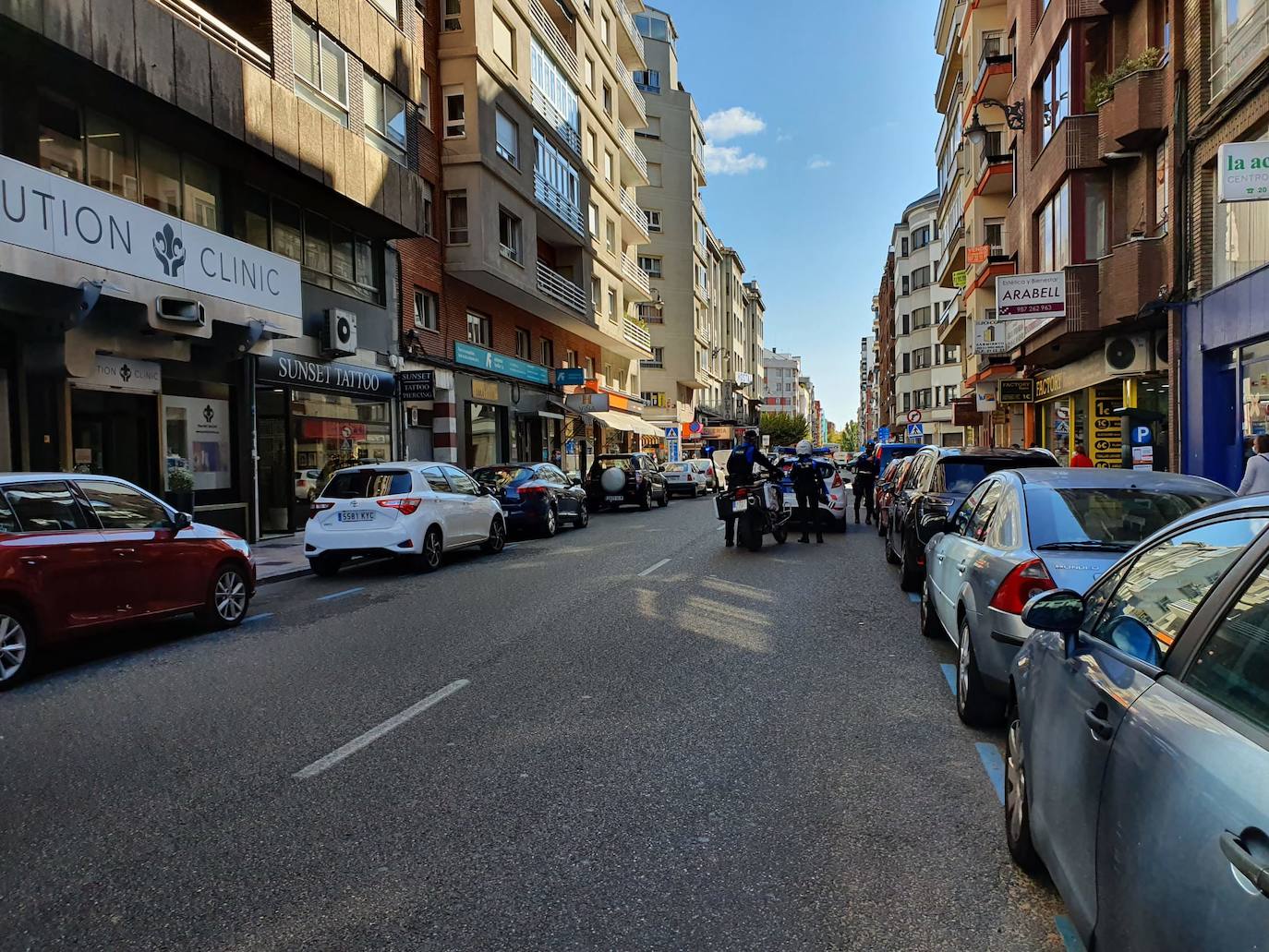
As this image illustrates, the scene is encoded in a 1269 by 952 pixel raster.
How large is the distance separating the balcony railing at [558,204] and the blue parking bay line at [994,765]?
26330 millimetres

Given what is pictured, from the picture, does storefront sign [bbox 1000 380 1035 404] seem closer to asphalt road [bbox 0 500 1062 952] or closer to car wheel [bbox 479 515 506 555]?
car wheel [bbox 479 515 506 555]

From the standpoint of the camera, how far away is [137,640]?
8.41 metres

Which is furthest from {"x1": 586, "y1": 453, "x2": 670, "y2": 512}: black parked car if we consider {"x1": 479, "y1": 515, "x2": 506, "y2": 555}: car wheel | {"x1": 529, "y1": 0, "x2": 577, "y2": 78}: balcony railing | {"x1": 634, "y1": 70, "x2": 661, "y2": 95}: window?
{"x1": 634, "y1": 70, "x2": 661, "y2": 95}: window

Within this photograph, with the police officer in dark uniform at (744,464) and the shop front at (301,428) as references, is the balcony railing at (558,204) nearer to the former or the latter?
the shop front at (301,428)

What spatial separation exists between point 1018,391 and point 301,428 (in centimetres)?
2043

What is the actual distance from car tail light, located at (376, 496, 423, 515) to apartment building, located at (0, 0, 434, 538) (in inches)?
183

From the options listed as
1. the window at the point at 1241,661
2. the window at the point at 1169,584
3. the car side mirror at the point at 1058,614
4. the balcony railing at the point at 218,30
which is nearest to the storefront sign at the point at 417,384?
the balcony railing at the point at 218,30

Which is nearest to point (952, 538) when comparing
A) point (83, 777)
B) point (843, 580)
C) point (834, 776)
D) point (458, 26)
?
point (834, 776)

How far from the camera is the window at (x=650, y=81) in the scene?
60.0 metres

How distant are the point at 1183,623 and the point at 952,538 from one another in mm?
4674

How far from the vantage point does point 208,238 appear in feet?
48.4

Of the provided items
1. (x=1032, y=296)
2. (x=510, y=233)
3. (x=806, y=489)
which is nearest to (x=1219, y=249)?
(x=1032, y=296)

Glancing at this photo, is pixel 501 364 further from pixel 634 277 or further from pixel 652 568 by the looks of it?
pixel 652 568

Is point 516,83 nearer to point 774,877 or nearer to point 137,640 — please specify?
point 137,640
